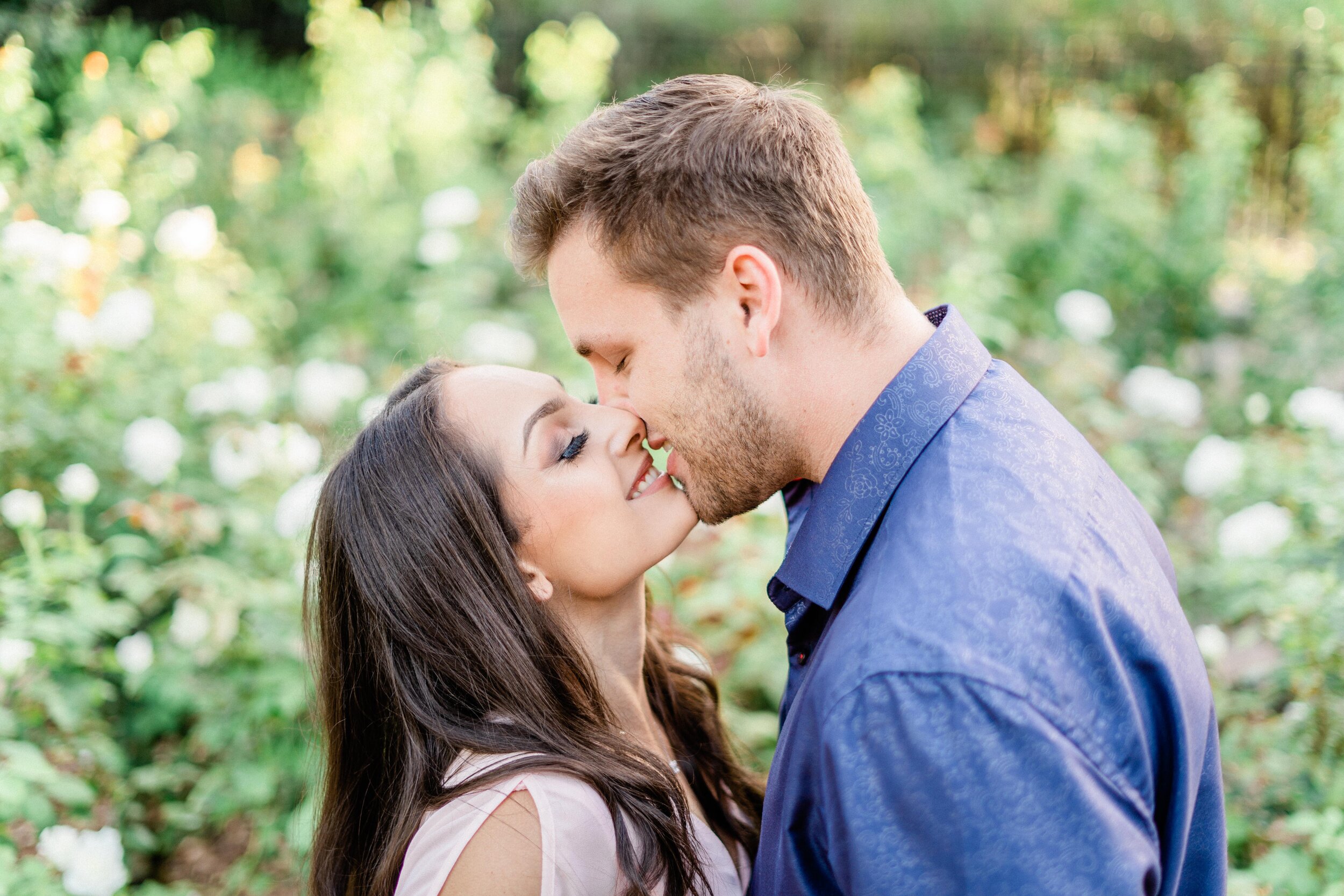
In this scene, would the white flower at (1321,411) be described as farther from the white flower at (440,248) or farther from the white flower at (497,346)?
the white flower at (440,248)

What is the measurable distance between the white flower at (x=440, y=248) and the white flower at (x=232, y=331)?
3.34 feet

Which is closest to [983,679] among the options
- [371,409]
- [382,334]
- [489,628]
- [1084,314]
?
[489,628]

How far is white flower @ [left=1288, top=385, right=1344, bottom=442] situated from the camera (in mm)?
3418

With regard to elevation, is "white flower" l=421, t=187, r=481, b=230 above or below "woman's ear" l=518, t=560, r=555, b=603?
above

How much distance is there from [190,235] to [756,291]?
3618mm

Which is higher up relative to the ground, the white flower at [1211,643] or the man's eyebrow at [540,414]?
the man's eyebrow at [540,414]

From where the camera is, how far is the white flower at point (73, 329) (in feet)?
12.7

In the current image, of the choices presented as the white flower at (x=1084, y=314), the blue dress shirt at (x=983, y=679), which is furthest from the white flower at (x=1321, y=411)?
the blue dress shirt at (x=983, y=679)

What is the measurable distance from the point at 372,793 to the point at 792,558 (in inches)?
42.8

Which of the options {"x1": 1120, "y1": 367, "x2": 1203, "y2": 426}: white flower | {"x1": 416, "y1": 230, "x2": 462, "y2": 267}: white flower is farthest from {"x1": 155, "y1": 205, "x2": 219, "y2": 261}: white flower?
{"x1": 1120, "y1": 367, "x2": 1203, "y2": 426}: white flower

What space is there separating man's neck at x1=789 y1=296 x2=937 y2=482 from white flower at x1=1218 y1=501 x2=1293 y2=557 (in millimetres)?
1971

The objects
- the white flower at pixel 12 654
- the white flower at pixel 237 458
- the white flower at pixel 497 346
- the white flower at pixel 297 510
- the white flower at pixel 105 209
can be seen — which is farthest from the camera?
the white flower at pixel 105 209

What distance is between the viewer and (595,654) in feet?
7.47

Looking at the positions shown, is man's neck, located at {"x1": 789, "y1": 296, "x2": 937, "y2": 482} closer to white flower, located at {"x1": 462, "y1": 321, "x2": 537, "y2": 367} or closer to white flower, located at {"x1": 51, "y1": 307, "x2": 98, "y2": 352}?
white flower, located at {"x1": 462, "y1": 321, "x2": 537, "y2": 367}
